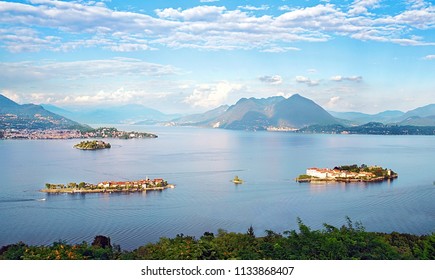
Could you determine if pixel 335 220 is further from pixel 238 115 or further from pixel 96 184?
pixel 238 115

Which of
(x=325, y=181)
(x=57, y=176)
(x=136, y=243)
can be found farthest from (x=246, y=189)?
(x=57, y=176)

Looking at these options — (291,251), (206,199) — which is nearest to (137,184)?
(206,199)

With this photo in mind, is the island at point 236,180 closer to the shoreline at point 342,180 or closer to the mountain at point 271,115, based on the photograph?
the shoreline at point 342,180

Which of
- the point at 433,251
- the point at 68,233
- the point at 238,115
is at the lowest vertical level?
the point at 68,233

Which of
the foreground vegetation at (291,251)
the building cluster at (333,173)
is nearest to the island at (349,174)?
the building cluster at (333,173)

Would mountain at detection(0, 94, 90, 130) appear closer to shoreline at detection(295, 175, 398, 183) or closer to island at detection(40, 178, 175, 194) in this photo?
island at detection(40, 178, 175, 194)
